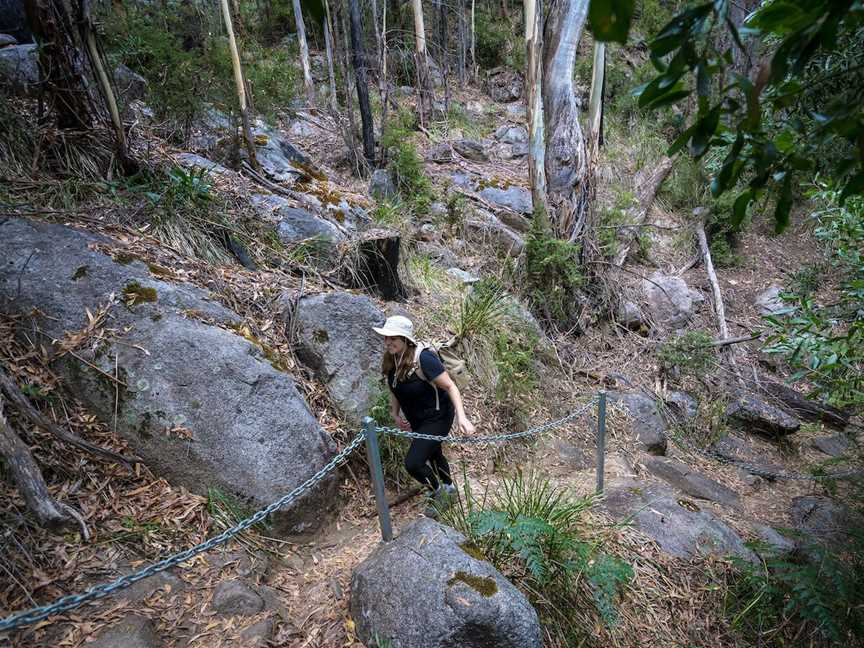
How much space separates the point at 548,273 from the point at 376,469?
516 centimetres

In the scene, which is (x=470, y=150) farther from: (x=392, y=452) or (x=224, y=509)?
(x=224, y=509)

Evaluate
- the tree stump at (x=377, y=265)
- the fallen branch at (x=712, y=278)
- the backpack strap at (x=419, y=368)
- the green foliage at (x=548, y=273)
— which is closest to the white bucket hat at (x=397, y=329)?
the backpack strap at (x=419, y=368)

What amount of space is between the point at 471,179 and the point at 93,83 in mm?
6580

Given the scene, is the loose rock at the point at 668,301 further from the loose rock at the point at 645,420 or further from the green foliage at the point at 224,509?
the green foliage at the point at 224,509

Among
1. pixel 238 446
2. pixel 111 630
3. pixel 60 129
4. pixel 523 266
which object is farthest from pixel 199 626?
pixel 523 266

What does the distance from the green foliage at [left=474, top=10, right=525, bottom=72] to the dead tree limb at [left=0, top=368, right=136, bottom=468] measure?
54.8ft

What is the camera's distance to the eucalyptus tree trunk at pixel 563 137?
24.6ft

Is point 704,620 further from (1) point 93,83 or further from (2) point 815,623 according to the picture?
(1) point 93,83

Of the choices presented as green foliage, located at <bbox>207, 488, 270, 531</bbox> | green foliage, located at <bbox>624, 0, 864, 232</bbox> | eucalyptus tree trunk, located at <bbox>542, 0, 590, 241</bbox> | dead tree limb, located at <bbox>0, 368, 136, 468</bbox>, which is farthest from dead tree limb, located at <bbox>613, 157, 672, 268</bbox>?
Answer: dead tree limb, located at <bbox>0, 368, 136, 468</bbox>

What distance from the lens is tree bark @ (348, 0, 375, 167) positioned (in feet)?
27.3

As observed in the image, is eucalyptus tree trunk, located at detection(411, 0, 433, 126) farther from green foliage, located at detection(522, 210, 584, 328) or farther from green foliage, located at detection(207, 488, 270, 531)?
green foliage, located at detection(207, 488, 270, 531)

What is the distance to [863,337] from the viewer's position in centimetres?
315

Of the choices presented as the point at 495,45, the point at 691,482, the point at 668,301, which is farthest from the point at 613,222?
the point at 495,45

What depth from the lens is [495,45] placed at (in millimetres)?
16531
